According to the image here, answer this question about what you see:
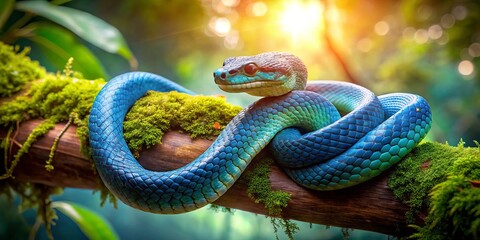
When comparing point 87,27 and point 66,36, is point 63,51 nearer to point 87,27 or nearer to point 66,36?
point 66,36

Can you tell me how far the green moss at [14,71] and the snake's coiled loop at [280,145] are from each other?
1.21m

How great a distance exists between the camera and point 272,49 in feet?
22.7

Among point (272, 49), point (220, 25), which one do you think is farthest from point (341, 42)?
point (220, 25)

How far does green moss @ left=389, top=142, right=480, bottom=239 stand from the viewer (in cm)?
148

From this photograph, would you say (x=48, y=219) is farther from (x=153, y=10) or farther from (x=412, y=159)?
(x=153, y=10)

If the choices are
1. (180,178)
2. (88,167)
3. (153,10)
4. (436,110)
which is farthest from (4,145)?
(436,110)

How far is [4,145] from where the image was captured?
2.54 metres

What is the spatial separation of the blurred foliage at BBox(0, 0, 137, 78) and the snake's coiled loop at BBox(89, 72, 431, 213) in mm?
1490

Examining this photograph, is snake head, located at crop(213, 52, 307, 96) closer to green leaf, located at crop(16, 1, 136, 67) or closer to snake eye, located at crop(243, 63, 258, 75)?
snake eye, located at crop(243, 63, 258, 75)

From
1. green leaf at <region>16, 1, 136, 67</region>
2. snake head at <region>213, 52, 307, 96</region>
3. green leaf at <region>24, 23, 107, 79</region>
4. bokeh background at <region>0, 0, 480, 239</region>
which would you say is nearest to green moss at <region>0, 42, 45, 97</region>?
green leaf at <region>16, 1, 136, 67</region>

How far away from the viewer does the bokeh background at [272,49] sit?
6.13 meters

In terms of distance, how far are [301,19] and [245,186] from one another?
3.78 m

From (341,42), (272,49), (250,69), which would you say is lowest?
(272,49)

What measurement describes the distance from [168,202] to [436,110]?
672cm
